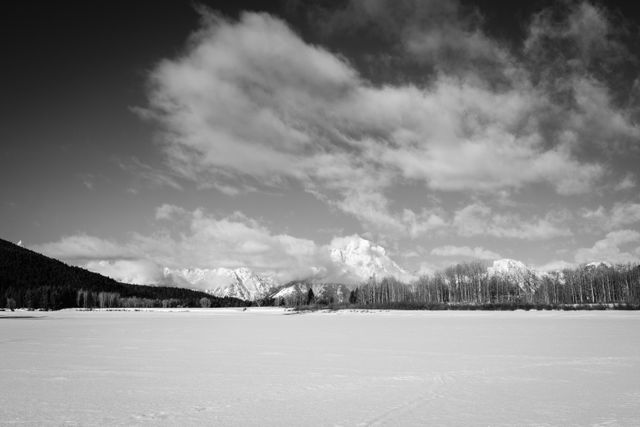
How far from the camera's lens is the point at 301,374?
1369 centimetres

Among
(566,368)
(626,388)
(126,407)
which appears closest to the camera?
(126,407)

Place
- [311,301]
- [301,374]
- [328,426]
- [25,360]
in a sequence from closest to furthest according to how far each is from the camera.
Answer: [328,426], [301,374], [25,360], [311,301]

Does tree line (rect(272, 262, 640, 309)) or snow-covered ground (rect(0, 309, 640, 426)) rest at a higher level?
tree line (rect(272, 262, 640, 309))

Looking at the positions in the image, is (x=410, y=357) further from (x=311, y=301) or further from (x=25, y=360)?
(x=311, y=301)

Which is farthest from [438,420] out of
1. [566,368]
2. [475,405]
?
[566,368]

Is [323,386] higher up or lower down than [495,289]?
lower down

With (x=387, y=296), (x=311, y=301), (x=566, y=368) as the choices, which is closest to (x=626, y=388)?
(x=566, y=368)

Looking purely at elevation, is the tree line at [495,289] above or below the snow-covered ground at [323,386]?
above

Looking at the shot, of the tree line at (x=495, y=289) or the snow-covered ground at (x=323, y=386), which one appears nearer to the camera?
the snow-covered ground at (x=323, y=386)

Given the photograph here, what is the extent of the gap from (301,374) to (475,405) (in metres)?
5.67

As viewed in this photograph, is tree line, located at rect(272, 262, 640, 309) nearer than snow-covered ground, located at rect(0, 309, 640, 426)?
No

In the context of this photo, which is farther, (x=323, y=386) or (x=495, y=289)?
(x=495, y=289)

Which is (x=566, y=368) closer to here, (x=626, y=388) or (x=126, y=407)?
(x=626, y=388)

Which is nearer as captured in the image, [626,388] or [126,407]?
[126,407]
